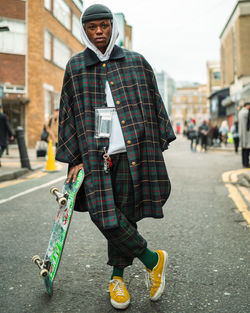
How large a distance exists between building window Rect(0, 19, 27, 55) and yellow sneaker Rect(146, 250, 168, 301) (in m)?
21.6

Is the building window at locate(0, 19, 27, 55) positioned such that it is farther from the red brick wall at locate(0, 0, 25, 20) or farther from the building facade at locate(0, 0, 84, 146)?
the red brick wall at locate(0, 0, 25, 20)

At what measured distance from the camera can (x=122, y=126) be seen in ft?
7.79

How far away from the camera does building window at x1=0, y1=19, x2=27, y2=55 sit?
22031mm

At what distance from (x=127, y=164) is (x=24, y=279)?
1.31 meters

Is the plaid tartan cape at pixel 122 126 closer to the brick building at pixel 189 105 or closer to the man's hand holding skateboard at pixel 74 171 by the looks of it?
the man's hand holding skateboard at pixel 74 171

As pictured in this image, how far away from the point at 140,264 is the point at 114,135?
1.42 m

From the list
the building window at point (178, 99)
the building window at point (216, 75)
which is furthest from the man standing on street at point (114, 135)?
the building window at point (178, 99)

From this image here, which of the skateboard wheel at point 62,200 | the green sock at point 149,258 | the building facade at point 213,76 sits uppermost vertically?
the building facade at point 213,76

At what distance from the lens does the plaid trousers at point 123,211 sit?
2391mm

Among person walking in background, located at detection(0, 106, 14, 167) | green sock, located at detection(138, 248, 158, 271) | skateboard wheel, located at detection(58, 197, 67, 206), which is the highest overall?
person walking in background, located at detection(0, 106, 14, 167)

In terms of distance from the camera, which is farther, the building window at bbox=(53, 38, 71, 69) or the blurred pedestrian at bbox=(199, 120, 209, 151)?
the building window at bbox=(53, 38, 71, 69)

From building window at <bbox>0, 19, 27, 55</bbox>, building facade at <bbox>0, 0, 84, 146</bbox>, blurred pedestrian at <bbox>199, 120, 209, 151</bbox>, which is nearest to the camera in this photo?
blurred pedestrian at <bbox>199, 120, 209, 151</bbox>

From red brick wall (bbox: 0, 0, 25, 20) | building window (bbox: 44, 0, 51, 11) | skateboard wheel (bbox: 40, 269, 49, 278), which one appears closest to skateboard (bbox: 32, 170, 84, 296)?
skateboard wheel (bbox: 40, 269, 49, 278)

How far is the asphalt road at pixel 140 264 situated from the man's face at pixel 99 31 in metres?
1.68
